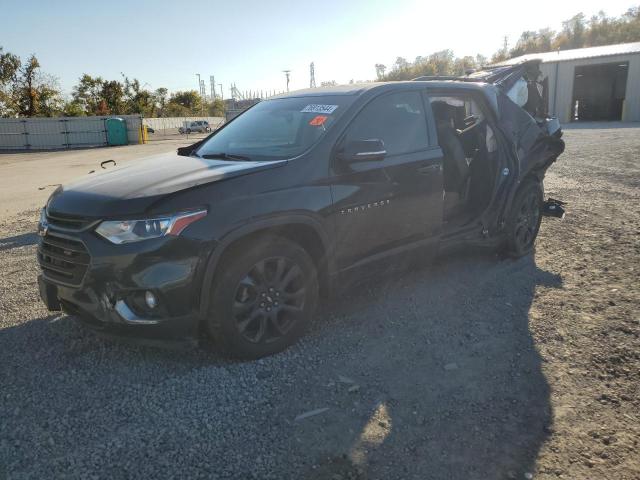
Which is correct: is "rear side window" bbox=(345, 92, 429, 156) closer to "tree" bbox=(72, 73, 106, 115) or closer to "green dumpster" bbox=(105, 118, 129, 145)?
"green dumpster" bbox=(105, 118, 129, 145)

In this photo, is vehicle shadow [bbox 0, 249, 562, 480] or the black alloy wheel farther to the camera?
the black alloy wheel

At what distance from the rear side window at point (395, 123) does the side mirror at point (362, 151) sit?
7.8 inches

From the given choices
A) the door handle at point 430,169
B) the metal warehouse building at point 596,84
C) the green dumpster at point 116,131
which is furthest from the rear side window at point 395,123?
the green dumpster at point 116,131

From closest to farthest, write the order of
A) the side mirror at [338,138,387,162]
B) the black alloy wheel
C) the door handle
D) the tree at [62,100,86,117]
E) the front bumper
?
the front bumper < the black alloy wheel < the side mirror at [338,138,387,162] < the door handle < the tree at [62,100,86,117]

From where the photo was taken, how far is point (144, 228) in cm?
288

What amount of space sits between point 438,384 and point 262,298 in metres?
1.22

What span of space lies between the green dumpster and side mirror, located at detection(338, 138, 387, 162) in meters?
33.9

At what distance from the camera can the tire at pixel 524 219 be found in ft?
16.8

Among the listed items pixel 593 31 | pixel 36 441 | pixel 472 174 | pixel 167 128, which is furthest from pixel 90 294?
pixel 593 31

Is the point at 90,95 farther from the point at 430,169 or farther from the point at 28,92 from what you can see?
the point at 430,169

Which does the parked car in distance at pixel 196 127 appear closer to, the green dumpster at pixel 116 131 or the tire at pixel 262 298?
the green dumpster at pixel 116 131

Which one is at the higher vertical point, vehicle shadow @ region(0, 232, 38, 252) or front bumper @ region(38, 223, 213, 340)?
front bumper @ region(38, 223, 213, 340)

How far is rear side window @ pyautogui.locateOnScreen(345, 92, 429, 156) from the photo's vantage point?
380 cm

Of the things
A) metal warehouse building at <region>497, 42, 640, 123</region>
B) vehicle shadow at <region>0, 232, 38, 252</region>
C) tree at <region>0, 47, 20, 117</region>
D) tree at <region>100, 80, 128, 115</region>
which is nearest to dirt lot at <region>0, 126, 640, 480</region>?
vehicle shadow at <region>0, 232, 38, 252</region>
